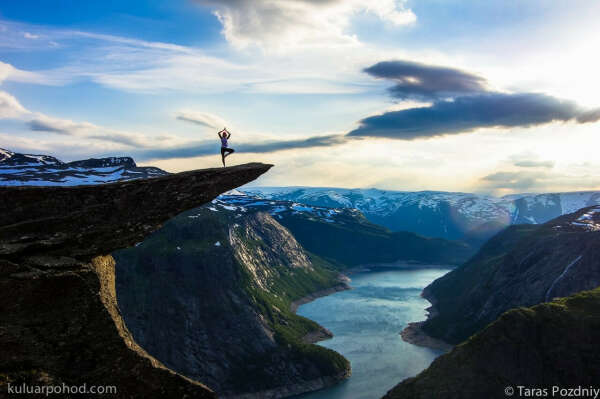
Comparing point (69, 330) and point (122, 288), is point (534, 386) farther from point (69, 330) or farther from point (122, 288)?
point (122, 288)

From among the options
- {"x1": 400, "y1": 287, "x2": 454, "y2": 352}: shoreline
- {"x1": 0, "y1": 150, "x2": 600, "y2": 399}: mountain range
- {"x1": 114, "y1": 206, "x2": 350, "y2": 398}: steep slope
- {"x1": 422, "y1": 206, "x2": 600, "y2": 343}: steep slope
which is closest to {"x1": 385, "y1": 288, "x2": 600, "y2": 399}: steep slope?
{"x1": 0, "y1": 150, "x2": 600, "y2": 399}: mountain range

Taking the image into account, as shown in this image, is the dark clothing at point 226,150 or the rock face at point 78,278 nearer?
the rock face at point 78,278

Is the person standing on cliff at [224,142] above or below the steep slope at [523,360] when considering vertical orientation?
above

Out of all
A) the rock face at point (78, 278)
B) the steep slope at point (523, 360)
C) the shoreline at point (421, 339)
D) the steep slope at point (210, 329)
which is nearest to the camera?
the rock face at point (78, 278)

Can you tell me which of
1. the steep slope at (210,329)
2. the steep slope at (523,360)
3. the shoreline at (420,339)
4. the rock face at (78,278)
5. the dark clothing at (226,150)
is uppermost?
the dark clothing at (226,150)

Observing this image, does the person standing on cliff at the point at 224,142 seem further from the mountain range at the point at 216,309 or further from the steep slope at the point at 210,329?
the steep slope at the point at 210,329

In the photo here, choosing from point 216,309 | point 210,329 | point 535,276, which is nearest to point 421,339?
point 535,276

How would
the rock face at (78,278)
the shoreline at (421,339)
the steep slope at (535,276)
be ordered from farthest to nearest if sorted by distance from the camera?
the shoreline at (421,339) < the steep slope at (535,276) < the rock face at (78,278)

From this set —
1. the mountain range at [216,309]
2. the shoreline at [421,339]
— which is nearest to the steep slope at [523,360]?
the mountain range at [216,309]

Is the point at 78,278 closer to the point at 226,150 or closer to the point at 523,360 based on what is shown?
the point at 226,150
